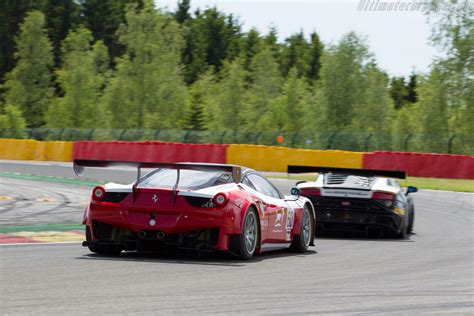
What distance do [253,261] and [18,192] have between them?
12.4 metres

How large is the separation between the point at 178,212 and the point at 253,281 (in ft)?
5.57

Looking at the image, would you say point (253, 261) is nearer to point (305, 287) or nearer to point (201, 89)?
point (305, 287)

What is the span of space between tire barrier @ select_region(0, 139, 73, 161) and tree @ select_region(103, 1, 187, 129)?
2893 centimetres

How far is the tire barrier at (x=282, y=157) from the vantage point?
33.3 metres

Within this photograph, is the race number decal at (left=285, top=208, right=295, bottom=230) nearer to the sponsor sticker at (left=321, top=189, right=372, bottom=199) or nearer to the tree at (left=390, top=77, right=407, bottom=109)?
the sponsor sticker at (left=321, top=189, right=372, bottom=199)

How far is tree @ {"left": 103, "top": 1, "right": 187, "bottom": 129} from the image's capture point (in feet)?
240

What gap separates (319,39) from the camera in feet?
406

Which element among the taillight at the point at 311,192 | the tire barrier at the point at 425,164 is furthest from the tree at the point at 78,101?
the taillight at the point at 311,192

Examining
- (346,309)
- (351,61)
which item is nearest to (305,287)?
(346,309)

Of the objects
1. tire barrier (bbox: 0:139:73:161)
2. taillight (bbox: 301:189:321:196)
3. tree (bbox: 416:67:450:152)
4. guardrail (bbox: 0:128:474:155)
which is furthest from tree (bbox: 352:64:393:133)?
taillight (bbox: 301:189:321:196)

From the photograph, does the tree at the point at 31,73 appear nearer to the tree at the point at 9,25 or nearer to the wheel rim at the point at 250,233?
the tree at the point at 9,25

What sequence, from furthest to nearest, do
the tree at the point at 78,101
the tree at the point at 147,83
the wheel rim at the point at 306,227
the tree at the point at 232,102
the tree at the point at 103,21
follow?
the tree at the point at 103,21, the tree at the point at 78,101, the tree at the point at 147,83, the tree at the point at 232,102, the wheel rim at the point at 306,227

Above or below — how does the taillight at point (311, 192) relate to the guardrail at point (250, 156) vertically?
below

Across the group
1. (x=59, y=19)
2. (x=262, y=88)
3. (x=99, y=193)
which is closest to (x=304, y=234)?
(x=99, y=193)
